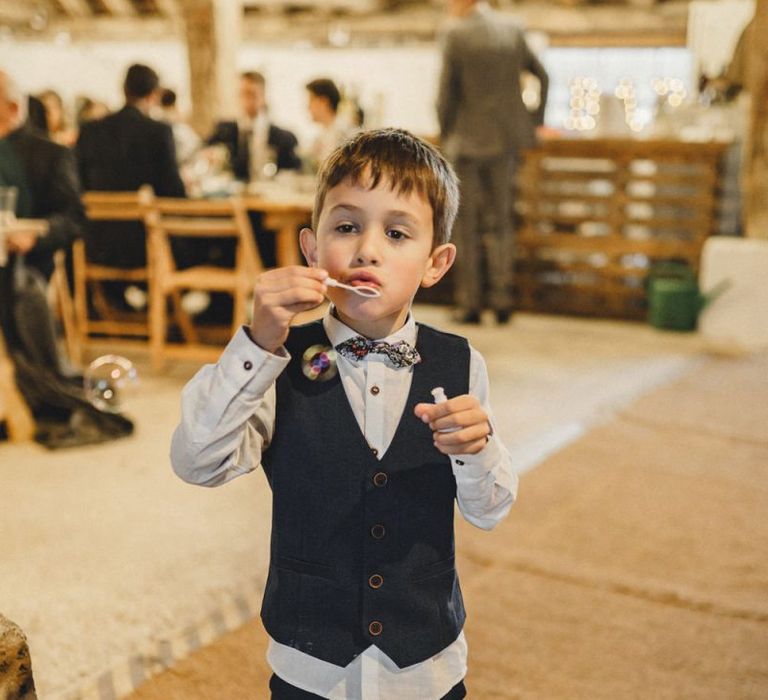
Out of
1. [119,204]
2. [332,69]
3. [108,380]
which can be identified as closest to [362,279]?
[108,380]

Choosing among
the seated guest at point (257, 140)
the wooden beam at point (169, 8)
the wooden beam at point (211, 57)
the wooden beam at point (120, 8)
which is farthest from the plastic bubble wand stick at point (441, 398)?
the wooden beam at point (120, 8)

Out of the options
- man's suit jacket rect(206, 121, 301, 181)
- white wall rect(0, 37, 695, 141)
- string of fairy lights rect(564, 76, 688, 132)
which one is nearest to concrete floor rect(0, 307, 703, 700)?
man's suit jacket rect(206, 121, 301, 181)

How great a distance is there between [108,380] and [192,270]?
2.02 meters

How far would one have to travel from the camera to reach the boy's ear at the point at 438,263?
106 centimetres

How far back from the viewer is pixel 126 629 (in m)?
1.83

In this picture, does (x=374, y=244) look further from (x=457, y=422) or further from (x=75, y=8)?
(x=75, y=8)

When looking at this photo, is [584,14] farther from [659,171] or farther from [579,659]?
[579,659]

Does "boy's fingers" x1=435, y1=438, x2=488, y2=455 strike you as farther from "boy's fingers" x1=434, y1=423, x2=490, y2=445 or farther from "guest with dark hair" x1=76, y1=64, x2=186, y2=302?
"guest with dark hair" x1=76, y1=64, x2=186, y2=302

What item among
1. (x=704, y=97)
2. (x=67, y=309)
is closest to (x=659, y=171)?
(x=704, y=97)

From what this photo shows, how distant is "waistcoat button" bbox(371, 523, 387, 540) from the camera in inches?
39.2

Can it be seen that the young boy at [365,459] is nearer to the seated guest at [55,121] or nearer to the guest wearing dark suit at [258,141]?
the seated guest at [55,121]

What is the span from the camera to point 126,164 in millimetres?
4348

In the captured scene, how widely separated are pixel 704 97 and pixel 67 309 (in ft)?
15.7

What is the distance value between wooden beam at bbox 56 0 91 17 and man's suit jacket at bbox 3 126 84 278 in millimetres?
9225
